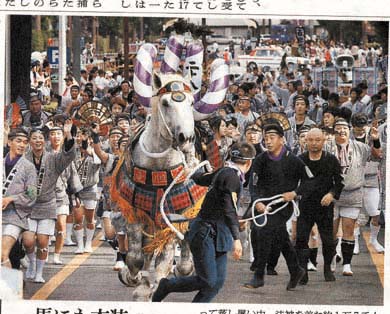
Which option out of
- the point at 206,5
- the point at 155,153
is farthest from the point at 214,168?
the point at 206,5

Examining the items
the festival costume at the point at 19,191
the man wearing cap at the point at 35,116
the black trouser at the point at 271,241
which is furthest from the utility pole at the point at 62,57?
the black trouser at the point at 271,241

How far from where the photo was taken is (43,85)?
8.57 metres

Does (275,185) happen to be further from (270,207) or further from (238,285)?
(238,285)

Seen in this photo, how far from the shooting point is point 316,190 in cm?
841

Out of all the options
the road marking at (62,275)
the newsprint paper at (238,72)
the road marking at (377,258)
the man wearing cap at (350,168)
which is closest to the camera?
the newsprint paper at (238,72)

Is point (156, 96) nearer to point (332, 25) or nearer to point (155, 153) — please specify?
point (155, 153)

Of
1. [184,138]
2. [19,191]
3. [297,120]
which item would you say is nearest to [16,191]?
[19,191]

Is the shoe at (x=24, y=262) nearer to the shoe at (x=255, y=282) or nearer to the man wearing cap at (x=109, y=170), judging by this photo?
the man wearing cap at (x=109, y=170)

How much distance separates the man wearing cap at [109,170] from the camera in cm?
844

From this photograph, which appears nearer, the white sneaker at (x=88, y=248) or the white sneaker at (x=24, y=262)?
the white sneaker at (x=24, y=262)

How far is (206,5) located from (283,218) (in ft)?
3.87

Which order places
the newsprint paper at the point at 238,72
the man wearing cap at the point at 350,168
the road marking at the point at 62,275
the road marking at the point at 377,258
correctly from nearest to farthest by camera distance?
the newsprint paper at the point at 238,72 → the road marking at the point at 62,275 → the road marking at the point at 377,258 → the man wearing cap at the point at 350,168

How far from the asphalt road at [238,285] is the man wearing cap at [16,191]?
24 cm

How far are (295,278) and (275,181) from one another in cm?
51
